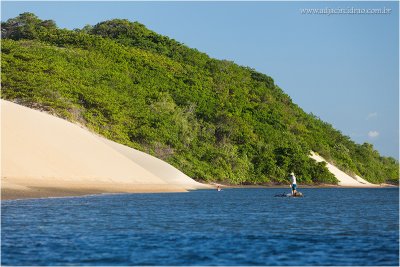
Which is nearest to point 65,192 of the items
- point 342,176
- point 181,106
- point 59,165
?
point 59,165

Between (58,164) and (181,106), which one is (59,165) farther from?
(181,106)

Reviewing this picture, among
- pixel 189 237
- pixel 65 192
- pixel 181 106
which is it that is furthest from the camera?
pixel 181 106

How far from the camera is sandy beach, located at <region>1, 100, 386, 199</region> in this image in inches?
2100

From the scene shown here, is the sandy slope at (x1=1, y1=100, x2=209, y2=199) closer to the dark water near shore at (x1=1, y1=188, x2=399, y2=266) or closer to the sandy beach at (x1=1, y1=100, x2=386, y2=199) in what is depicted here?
the sandy beach at (x1=1, y1=100, x2=386, y2=199)

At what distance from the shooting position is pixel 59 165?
6078cm

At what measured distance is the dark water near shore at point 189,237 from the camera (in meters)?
22.8

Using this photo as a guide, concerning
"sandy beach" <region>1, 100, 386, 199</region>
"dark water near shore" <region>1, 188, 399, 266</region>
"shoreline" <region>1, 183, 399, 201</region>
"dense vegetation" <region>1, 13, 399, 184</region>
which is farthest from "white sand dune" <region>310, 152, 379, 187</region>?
"dark water near shore" <region>1, 188, 399, 266</region>

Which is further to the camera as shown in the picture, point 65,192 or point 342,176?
point 342,176

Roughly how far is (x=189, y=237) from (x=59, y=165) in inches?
1368

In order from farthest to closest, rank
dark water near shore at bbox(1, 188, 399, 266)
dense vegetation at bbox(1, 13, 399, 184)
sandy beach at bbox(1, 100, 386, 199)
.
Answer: dense vegetation at bbox(1, 13, 399, 184) < sandy beach at bbox(1, 100, 386, 199) < dark water near shore at bbox(1, 188, 399, 266)

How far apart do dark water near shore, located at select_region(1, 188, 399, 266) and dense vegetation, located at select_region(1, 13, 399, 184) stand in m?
67.8

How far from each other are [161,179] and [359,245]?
51466mm

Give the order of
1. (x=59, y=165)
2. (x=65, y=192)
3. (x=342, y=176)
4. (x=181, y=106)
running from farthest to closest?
(x=181, y=106), (x=342, y=176), (x=59, y=165), (x=65, y=192)

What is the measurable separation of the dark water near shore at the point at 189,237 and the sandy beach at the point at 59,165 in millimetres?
11087
